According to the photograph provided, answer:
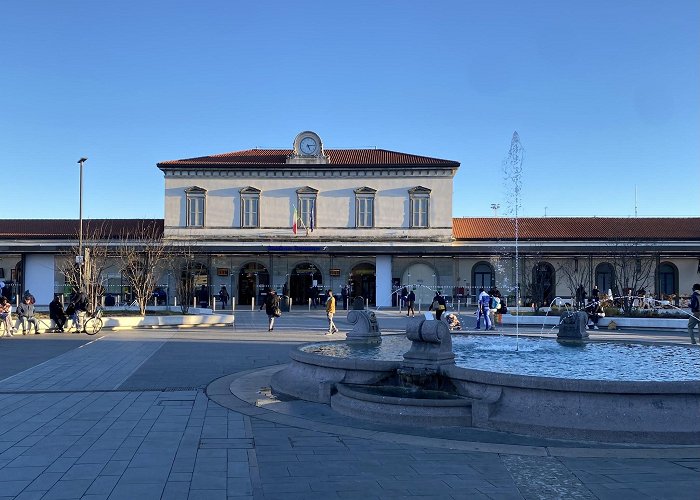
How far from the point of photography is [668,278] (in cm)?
Result: 4322

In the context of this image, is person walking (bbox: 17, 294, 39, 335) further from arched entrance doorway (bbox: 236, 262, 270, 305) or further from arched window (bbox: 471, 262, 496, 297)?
arched window (bbox: 471, 262, 496, 297)

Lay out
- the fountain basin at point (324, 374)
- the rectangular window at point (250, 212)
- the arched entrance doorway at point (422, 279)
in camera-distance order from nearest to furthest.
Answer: the fountain basin at point (324, 374) → the arched entrance doorway at point (422, 279) → the rectangular window at point (250, 212)

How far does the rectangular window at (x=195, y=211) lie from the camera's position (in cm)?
4597

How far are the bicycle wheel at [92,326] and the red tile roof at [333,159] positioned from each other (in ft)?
83.7

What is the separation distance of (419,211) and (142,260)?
20459 millimetres

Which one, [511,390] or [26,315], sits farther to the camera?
[26,315]

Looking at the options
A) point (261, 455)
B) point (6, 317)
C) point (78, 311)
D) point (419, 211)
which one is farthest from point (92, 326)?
point (419, 211)

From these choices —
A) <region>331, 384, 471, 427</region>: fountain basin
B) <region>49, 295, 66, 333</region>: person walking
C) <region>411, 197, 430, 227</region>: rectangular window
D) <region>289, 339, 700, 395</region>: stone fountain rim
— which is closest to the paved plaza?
<region>331, 384, 471, 427</region>: fountain basin

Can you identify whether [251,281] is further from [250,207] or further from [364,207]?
[364,207]

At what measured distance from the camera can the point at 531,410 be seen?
7738mm

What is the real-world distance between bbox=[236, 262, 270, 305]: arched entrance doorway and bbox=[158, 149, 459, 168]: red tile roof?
7.84 m

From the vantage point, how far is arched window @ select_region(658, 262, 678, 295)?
4297 cm

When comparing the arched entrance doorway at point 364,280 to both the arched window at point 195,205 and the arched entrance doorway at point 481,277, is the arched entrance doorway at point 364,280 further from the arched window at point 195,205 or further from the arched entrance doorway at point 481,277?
the arched window at point 195,205

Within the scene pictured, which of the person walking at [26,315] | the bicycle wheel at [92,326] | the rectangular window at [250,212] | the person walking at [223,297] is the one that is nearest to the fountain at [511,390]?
the bicycle wheel at [92,326]
